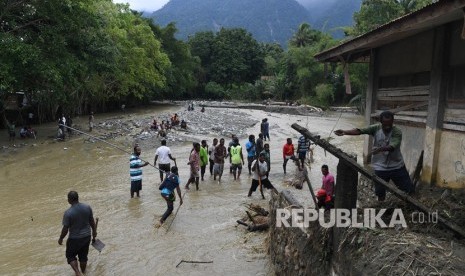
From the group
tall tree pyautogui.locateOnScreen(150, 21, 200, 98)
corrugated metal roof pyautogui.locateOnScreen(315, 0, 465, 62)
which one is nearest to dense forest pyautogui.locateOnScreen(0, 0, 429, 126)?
tall tree pyautogui.locateOnScreen(150, 21, 200, 98)

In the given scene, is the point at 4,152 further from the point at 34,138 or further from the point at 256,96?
the point at 256,96

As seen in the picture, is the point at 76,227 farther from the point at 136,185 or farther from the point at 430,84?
the point at 430,84

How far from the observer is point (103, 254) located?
25.0 feet

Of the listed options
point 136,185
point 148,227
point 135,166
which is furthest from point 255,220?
point 136,185

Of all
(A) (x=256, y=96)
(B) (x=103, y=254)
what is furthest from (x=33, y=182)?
(A) (x=256, y=96)

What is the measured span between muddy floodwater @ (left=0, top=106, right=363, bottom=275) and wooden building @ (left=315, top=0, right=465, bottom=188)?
2.65 metres

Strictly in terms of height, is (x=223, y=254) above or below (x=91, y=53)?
below

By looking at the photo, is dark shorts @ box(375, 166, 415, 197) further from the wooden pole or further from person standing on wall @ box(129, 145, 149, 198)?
person standing on wall @ box(129, 145, 149, 198)

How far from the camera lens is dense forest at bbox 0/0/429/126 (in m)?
20.0

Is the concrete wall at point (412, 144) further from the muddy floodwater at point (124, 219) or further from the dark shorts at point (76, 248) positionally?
the dark shorts at point (76, 248)

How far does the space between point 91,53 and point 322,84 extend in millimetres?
34064

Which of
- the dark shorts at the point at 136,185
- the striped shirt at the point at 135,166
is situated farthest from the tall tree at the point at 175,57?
the striped shirt at the point at 135,166

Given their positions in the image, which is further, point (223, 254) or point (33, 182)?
point (33, 182)

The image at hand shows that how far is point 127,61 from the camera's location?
35531 millimetres
